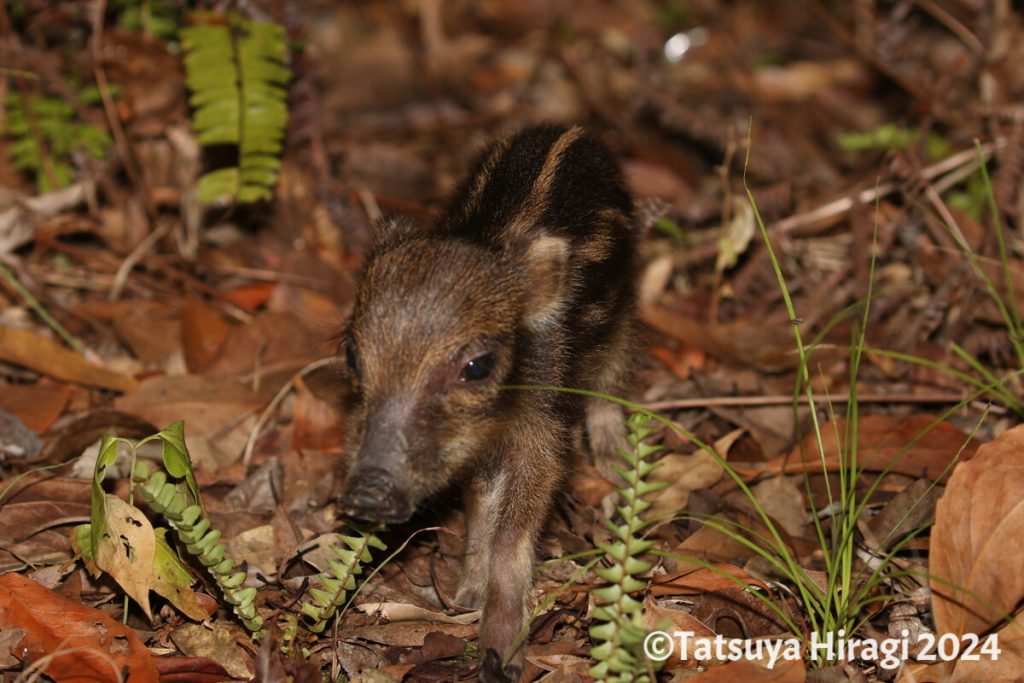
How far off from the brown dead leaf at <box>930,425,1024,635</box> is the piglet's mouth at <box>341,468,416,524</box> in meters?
2.41

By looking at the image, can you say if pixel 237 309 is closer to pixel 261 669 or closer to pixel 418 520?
pixel 418 520

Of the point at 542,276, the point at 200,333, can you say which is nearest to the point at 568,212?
the point at 542,276

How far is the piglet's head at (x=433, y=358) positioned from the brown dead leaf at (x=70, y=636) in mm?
1152

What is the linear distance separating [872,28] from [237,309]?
5726mm

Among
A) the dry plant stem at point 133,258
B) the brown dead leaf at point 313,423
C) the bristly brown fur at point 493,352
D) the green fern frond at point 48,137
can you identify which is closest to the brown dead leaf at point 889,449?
the bristly brown fur at point 493,352

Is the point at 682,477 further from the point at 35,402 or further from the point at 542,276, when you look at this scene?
the point at 35,402

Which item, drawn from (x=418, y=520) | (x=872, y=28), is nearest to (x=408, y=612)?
(x=418, y=520)

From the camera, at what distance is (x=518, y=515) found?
18.4 ft

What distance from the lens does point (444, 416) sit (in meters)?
5.17

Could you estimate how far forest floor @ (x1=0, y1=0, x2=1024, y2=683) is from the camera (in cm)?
513

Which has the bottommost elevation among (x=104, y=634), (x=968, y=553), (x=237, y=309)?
(x=237, y=309)

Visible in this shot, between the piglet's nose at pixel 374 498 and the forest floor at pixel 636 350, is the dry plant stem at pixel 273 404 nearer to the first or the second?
the forest floor at pixel 636 350

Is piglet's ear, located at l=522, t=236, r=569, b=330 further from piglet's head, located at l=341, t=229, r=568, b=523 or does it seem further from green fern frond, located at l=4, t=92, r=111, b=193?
green fern frond, located at l=4, t=92, r=111, b=193

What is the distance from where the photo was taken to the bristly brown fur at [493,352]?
16.6 feet
